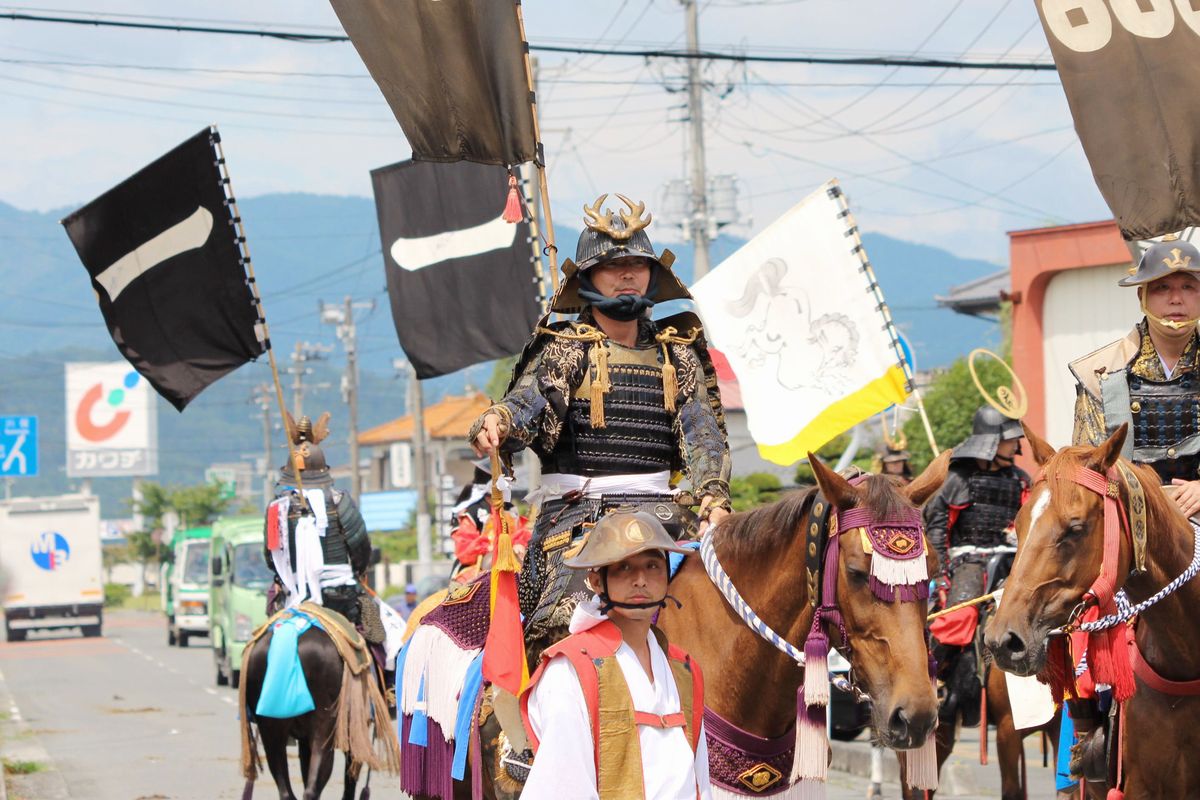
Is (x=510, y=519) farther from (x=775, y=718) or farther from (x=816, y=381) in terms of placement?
(x=816, y=381)

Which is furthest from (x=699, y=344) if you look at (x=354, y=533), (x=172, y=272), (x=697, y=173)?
(x=697, y=173)

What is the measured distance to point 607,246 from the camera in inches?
270

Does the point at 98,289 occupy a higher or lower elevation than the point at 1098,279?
lower

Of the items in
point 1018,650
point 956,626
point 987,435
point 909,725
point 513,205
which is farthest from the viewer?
point 987,435

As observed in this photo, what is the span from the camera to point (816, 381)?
1291 centimetres

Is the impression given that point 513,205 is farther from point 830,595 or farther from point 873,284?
point 873,284

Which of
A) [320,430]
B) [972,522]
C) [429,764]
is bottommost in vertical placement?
[429,764]

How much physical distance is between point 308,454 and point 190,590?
2856 centimetres

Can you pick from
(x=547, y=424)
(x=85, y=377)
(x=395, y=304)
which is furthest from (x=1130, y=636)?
(x=85, y=377)

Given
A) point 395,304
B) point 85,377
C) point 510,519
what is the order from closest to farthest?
point 510,519 < point 395,304 < point 85,377

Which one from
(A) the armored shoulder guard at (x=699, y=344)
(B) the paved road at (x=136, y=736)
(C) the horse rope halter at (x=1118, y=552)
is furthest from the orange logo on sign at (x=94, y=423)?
(C) the horse rope halter at (x=1118, y=552)

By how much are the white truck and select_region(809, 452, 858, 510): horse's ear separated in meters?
42.1

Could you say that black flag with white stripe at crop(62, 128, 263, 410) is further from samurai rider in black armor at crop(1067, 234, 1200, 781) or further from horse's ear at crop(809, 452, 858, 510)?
horse's ear at crop(809, 452, 858, 510)

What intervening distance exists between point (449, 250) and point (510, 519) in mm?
10027
